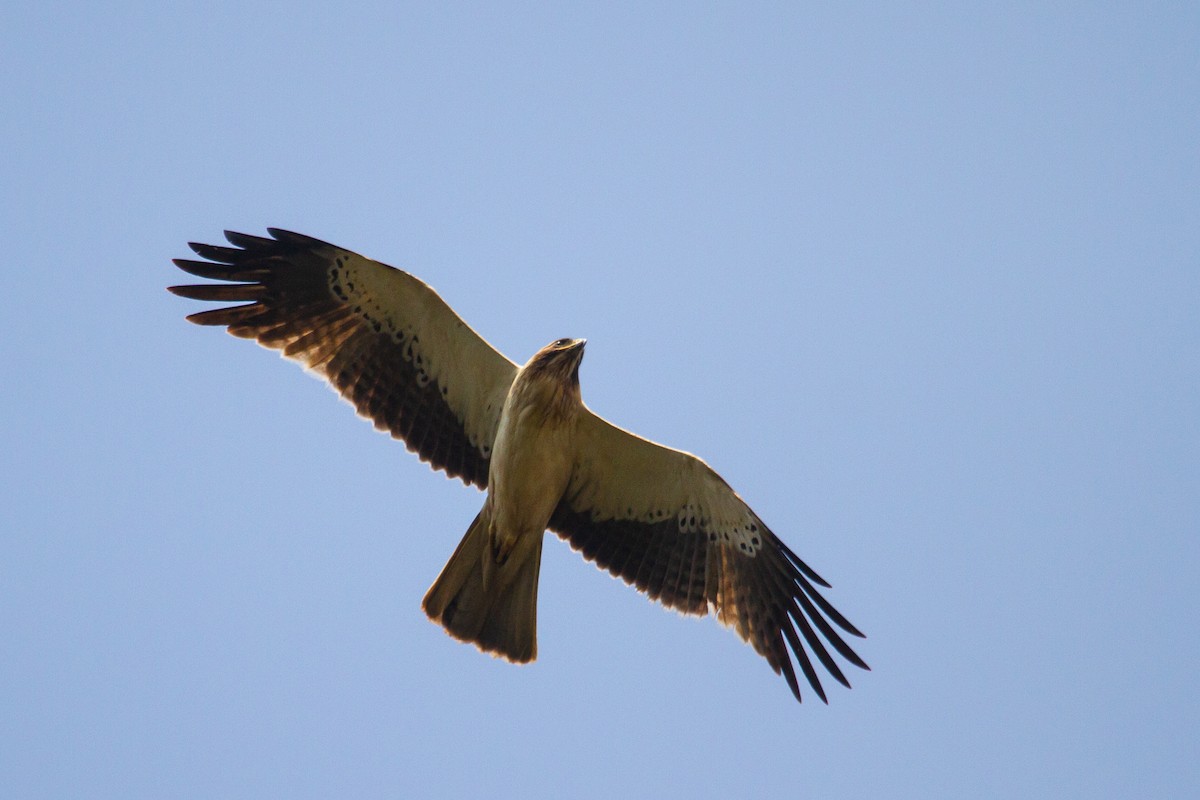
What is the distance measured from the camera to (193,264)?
8.28 m

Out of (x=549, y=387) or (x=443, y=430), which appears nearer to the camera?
(x=549, y=387)

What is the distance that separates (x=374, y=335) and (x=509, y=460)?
143cm

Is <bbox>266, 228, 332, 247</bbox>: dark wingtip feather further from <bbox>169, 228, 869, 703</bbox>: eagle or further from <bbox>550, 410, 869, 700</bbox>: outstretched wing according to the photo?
<bbox>550, 410, 869, 700</bbox>: outstretched wing

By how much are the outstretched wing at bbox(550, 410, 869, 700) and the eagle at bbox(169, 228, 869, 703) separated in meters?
0.01

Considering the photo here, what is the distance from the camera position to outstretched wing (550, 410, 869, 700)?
866 centimetres

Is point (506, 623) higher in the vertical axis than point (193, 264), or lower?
lower

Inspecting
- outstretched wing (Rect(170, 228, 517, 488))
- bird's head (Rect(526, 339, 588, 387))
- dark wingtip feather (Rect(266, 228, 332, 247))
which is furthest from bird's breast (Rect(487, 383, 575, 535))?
dark wingtip feather (Rect(266, 228, 332, 247))

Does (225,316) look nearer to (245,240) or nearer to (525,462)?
(245,240)

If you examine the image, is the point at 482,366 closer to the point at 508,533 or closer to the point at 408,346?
the point at 408,346

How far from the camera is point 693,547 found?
8.97 m

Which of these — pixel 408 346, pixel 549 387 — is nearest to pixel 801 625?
pixel 549 387

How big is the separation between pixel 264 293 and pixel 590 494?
273 cm

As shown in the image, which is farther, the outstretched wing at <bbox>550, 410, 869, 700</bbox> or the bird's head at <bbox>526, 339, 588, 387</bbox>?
the outstretched wing at <bbox>550, 410, 869, 700</bbox>

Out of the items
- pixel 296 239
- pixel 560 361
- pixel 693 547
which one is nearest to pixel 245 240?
pixel 296 239
